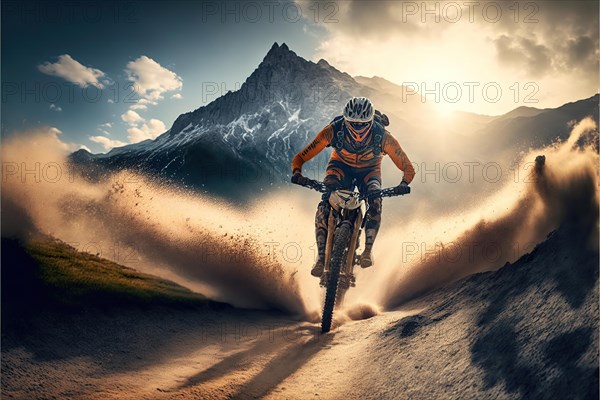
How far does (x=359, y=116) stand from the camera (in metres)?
9.95

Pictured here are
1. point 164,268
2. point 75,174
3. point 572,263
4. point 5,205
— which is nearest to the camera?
point 572,263

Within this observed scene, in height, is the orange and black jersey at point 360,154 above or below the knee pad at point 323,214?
above

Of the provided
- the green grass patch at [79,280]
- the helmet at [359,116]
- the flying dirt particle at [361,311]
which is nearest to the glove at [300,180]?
the helmet at [359,116]

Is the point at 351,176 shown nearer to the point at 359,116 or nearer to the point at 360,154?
the point at 360,154

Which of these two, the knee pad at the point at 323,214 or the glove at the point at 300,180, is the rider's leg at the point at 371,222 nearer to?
the knee pad at the point at 323,214

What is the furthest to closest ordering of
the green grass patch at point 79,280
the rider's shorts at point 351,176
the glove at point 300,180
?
the rider's shorts at point 351,176, the glove at point 300,180, the green grass patch at point 79,280

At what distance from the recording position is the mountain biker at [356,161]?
10427 mm

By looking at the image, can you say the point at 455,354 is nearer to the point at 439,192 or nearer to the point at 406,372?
the point at 406,372

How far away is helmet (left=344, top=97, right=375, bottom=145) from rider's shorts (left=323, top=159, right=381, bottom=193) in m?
1.17

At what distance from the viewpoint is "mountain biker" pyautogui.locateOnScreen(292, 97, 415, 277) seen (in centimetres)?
1043

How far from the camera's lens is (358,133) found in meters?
10.4

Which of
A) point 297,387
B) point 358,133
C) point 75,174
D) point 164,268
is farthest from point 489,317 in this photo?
point 75,174

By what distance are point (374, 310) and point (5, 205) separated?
15.9 metres

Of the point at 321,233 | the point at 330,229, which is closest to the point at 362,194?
the point at 330,229
